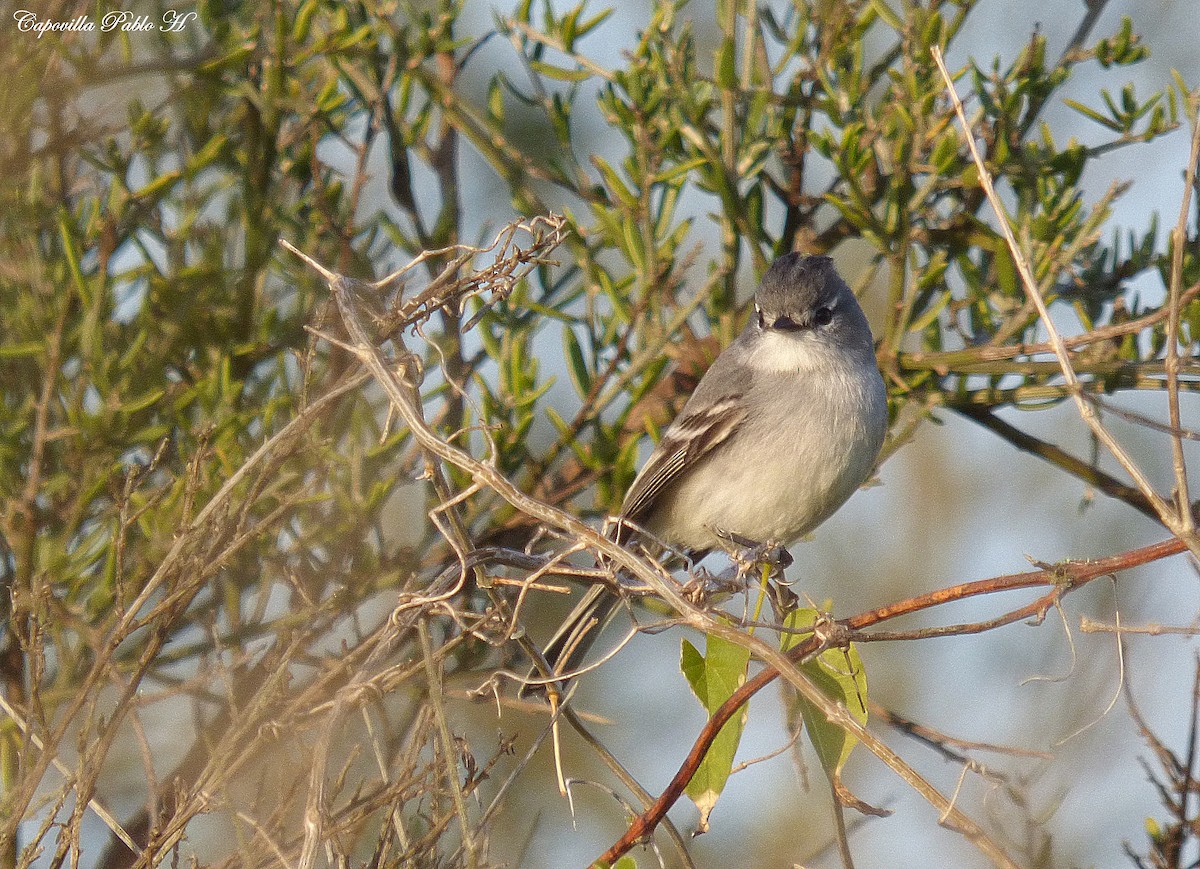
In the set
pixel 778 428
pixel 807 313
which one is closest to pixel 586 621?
pixel 778 428

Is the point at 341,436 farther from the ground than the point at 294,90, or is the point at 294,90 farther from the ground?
the point at 294,90

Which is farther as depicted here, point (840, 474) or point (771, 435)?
point (771, 435)

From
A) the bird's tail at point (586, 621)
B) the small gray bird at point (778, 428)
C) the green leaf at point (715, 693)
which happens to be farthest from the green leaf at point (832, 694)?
the small gray bird at point (778, 428)

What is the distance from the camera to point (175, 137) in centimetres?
287

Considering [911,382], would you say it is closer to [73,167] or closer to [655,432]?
[655,432]

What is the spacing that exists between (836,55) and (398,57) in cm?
102

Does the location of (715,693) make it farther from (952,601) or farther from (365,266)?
(365,266)

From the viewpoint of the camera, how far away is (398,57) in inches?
114

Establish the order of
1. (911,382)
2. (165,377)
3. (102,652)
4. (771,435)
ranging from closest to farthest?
(102,652) < (165,377) < (911,382) < (771,435)

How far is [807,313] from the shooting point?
136 inches

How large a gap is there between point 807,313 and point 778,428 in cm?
34

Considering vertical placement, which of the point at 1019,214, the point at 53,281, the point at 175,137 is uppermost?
the point at 175,137

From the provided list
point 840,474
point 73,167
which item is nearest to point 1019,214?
point 840,474

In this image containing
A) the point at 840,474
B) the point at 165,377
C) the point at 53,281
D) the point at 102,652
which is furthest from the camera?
the point at 840,474
